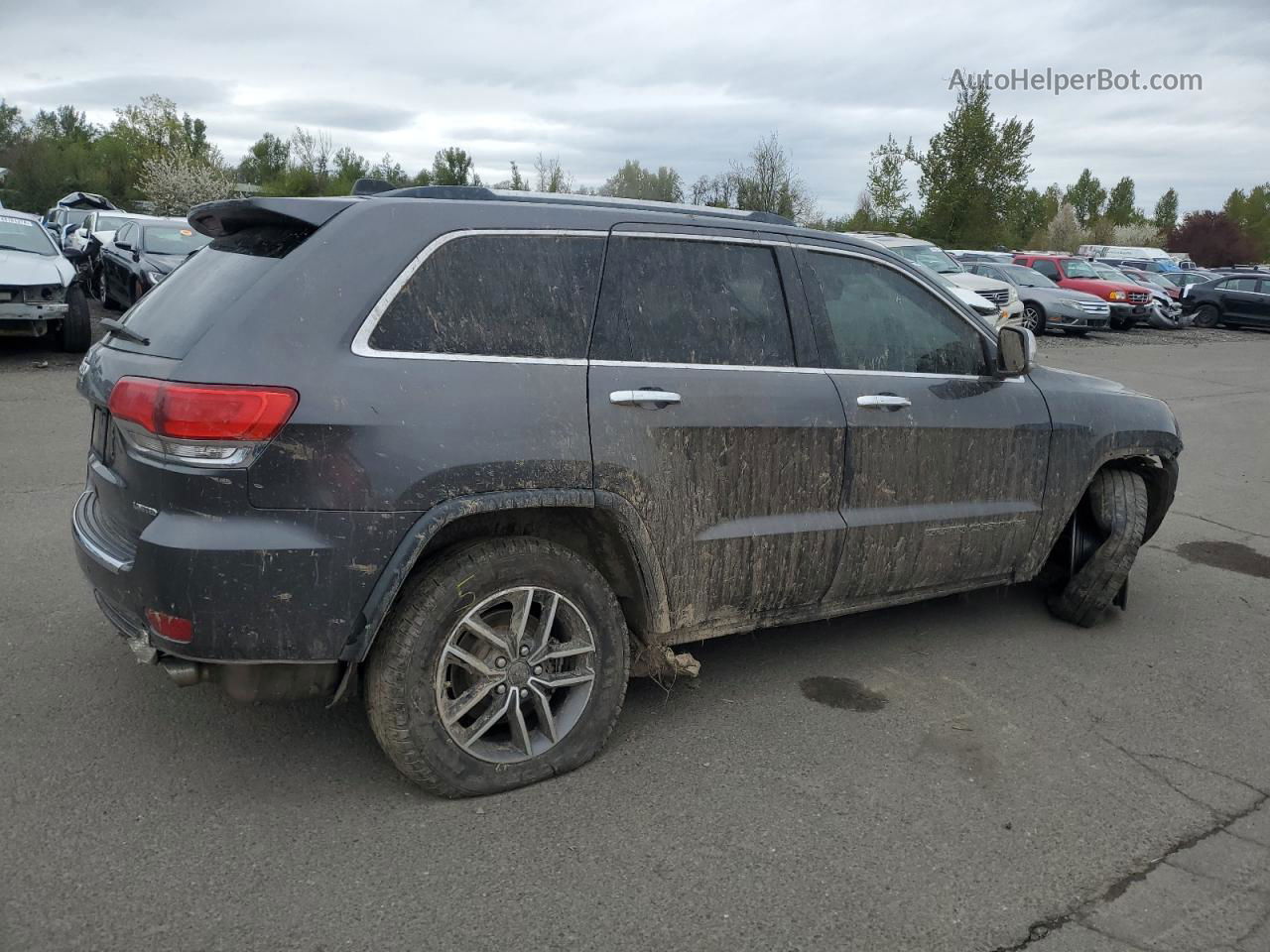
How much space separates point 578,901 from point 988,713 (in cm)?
201

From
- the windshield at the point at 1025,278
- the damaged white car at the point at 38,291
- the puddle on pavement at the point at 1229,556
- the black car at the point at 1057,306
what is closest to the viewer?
the puddle on pavement at the point at 1229,556

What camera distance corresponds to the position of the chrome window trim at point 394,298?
3119 millimetres

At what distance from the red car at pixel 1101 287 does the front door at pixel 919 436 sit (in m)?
24.0

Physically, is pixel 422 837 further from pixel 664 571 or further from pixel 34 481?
pixel 34 481

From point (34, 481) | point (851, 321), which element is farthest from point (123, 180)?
point (851, 321)

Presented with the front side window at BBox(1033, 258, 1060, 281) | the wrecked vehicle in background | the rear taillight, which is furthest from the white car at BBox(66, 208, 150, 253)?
the front side window at BBox(1033, 258, 1060, 281)

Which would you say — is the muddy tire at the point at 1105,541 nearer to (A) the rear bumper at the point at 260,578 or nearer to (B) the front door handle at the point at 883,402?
(B) the front door handle at the point at 883,402

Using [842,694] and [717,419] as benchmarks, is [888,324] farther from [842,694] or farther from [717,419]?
[842,694]

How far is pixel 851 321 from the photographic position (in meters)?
4.20

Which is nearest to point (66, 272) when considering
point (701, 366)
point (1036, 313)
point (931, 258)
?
point (701, 366)

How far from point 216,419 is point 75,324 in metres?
11.2

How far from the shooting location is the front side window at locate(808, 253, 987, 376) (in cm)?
416

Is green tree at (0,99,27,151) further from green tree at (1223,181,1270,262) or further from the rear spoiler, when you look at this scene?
green tree at (1223,181,1270,262)

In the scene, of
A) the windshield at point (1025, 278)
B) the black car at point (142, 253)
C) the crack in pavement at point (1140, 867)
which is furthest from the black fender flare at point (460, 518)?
the windshield at point (1025, 278)
